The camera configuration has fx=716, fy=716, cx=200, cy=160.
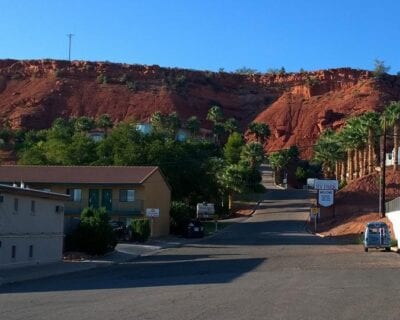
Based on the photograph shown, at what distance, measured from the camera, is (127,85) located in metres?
182

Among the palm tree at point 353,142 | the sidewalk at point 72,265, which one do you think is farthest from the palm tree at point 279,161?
the sidewalk at point 72,265

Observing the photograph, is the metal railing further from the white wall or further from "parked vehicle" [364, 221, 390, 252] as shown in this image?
the white wall

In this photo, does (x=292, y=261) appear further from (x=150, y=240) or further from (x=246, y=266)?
(x=150, y=240)

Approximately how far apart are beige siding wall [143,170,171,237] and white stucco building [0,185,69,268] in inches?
1020

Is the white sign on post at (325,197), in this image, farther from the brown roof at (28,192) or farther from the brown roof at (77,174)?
the brown roof at (28,192)

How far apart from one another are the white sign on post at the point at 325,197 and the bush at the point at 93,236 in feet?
148

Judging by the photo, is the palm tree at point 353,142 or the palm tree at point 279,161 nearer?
the palm tree at point 353,142

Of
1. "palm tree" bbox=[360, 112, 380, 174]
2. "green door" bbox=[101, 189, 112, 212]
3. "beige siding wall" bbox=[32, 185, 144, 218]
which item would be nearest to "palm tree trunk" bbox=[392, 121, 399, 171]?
"palm tree" bbox=[360, 112, 380, 174]

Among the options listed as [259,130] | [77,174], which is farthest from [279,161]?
[77,174]

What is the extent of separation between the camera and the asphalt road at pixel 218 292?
1494 cm

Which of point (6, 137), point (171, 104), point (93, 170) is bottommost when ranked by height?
point (93, 170)

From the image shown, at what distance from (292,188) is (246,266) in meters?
102

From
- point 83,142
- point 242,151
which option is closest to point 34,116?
point 242,151

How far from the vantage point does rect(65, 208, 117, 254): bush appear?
38281mm
